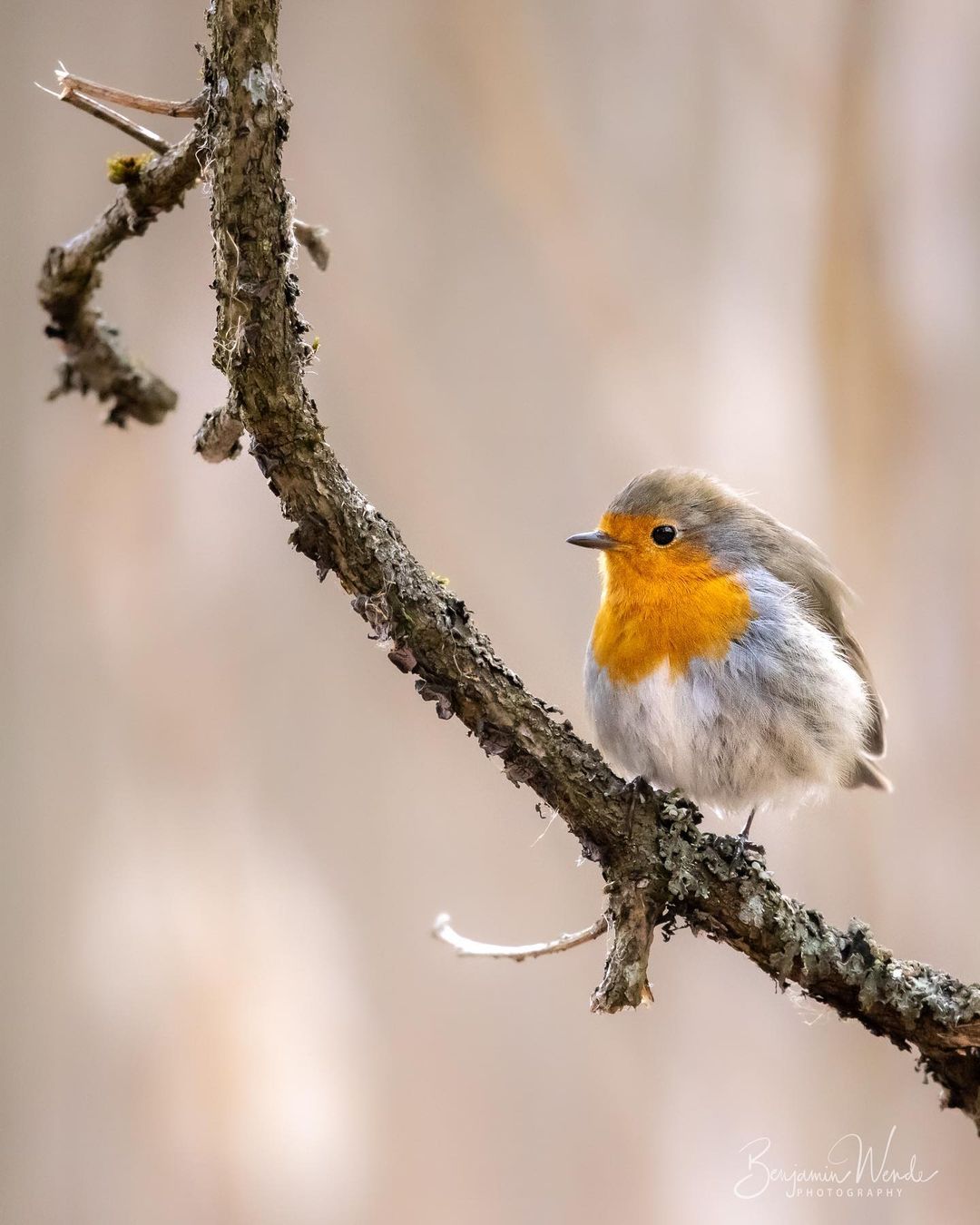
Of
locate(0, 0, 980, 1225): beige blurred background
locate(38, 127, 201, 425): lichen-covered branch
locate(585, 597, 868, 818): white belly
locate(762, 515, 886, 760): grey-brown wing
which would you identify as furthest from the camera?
locate(0, 0, 980, 1225): beige blurred background

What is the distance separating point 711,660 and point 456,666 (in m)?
0.74

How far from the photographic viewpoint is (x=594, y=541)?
6.26ft

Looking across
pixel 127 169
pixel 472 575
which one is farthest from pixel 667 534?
pixel 472 575

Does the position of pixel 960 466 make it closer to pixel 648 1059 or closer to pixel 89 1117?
pixel 648 1059

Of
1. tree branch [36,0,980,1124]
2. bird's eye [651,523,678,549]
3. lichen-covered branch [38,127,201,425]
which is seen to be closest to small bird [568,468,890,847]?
bird's eye [651,523,678,549]

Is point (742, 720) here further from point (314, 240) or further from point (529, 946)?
point (314, 240)

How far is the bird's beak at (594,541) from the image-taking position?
1.91m

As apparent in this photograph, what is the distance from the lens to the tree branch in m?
0.99

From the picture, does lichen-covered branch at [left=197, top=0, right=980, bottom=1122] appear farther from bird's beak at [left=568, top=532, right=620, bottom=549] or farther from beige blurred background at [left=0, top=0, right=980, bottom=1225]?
beige blurred background at [left=0, top=0, right=980, bottom=1225]

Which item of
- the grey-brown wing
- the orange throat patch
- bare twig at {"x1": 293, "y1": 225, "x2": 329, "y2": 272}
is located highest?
the grey-brown wing

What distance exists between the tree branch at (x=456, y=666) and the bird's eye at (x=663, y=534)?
1.93 ft

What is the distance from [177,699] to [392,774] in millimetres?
633

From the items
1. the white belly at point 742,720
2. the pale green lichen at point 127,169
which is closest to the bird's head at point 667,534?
the white belly at point 742,720

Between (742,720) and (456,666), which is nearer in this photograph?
(456,666)
